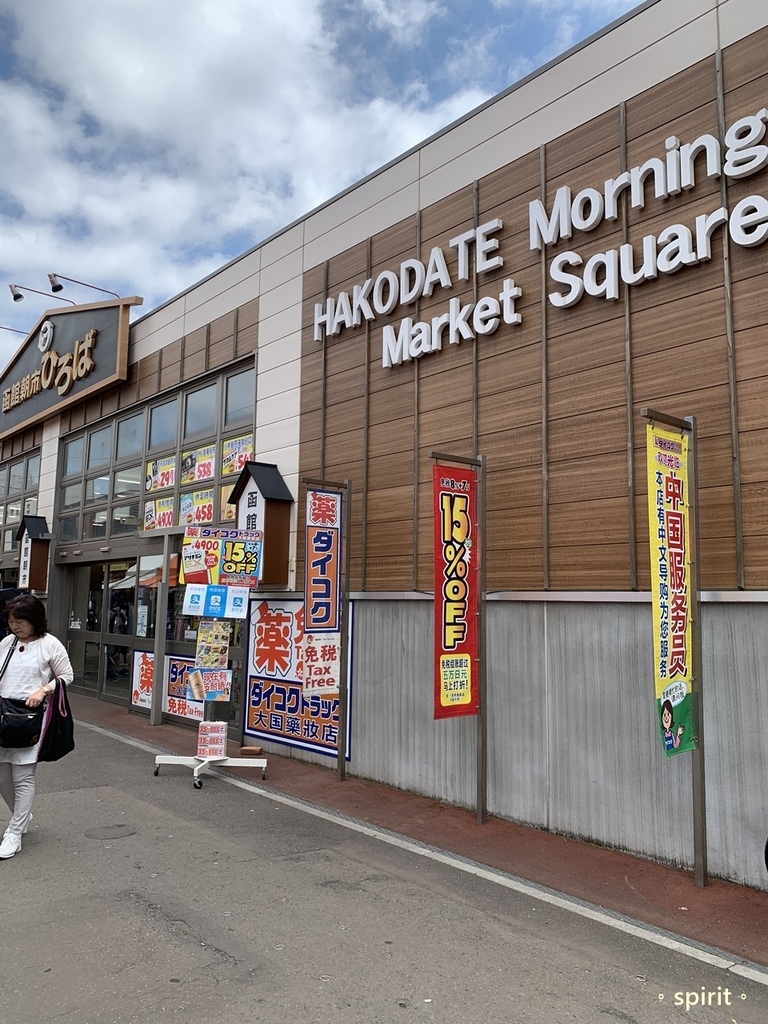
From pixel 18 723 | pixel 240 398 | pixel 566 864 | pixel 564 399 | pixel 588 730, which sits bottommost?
pixel 566 864

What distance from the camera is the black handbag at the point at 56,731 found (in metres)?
5.85

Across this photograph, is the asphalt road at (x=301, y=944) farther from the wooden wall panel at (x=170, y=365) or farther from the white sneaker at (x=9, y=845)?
the wooden wall panel at (x=170, y=365)

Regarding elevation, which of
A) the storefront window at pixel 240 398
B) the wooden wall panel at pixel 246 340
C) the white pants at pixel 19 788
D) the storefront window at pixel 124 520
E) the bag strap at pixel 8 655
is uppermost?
the wooden wall panel at pixel 246 340

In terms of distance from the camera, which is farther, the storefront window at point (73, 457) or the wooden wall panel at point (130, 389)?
the storefront window at point (73, 457)

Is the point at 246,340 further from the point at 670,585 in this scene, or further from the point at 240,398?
the point at 670,585

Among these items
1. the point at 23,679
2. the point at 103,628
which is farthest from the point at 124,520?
the point at 23,679

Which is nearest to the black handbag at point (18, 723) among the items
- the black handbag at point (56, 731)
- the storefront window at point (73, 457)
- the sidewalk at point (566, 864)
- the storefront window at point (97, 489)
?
the black handbag at point (56, 731)

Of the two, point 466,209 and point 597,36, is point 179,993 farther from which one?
point 597,36

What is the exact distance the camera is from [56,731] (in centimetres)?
591

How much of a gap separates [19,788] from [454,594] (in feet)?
12.4

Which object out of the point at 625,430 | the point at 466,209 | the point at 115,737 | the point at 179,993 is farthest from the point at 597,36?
the point at 115,737

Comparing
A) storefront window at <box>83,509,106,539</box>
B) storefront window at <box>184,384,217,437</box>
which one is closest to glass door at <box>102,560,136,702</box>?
storefront window at <box>83,509,106,539</box>

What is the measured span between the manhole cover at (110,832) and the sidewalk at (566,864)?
187cm

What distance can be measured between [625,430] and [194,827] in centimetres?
496
